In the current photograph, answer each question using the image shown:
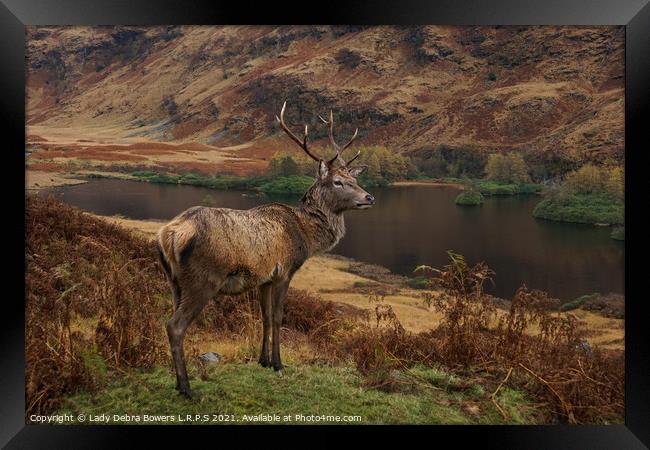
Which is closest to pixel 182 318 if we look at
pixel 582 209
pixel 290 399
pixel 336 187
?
pixel 290 399

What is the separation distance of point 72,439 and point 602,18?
6247mm

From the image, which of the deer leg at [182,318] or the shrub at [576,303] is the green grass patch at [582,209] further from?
the deer leg at [182,318]

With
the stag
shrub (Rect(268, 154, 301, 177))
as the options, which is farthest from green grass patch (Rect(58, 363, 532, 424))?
shrub (Rect(268, 154, 301, 177))

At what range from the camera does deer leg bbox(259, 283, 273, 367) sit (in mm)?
5621

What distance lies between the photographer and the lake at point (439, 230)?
7465 millimetres

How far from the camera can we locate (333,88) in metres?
8.01

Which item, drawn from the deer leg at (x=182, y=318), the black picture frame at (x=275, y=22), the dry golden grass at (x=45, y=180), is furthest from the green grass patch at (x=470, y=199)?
the dry golden grass at (x=45, y=180)

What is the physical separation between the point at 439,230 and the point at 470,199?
583 millimetres

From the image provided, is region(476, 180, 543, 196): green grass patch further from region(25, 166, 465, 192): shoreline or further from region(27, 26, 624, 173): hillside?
region(27, 26, 624, 173): hillside

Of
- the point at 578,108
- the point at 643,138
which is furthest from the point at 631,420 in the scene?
the point at 578,108

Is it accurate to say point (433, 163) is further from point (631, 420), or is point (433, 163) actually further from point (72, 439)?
point (72, 439)

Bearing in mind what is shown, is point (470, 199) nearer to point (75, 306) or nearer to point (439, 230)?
point (439, 230)

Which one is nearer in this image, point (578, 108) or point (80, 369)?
point (80, 369)

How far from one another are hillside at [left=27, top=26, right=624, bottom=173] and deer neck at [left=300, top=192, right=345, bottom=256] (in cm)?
178
